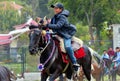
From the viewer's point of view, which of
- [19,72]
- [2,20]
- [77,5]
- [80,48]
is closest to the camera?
[80,48]

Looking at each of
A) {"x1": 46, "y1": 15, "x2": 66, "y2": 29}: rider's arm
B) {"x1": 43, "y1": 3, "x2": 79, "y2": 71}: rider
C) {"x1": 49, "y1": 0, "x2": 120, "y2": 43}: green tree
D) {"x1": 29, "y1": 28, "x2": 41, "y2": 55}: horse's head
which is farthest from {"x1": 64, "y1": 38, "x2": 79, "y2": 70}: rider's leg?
{"x1": 49, "y1": 0, "x2": 120, "y2": 43}: green tree

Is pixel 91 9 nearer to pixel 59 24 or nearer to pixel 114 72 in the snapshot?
pixel 114 72

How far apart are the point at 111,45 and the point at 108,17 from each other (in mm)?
7428

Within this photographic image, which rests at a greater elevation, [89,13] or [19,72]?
[89,13]

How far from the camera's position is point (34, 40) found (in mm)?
13445

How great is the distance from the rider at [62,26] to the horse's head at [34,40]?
407 mm

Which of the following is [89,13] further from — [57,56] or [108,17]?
[57,56]

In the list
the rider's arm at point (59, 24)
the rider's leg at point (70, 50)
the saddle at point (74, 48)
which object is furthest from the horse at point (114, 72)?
the rider's arm at point (59, 24)

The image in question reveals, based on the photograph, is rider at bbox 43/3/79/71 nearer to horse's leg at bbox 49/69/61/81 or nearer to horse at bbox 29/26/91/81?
horse at bbox 29/26/91/81

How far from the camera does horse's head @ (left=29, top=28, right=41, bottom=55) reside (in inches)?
524

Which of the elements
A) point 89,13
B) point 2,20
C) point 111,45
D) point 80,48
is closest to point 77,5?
point 89,13

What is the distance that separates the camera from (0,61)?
30.8 metres

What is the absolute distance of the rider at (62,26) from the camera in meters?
14.0

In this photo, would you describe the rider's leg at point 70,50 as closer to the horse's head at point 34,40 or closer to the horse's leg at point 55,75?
the horse's leg at point 55,75
